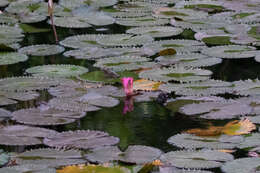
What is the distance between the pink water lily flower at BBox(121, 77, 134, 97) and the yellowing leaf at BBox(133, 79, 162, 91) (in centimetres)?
9

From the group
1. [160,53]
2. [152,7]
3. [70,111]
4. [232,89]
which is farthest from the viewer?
[152,7]

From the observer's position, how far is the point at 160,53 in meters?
3.92

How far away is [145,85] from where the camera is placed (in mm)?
3400

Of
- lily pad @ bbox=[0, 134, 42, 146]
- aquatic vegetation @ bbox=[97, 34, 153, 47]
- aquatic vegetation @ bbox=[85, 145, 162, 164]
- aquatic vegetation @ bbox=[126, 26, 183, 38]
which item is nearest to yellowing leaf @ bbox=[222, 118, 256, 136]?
aquatic vegetation @ bbox=[85, 145, 162, 164]

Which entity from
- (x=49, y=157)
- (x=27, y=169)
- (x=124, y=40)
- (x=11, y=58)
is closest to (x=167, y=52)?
(x=124, y=40)

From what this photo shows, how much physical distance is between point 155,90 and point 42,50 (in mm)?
987

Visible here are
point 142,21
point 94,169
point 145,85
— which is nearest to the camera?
point 94,169

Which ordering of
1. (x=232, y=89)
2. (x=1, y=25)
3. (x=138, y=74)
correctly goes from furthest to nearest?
1. (x=1, y=25)
2. (x=138, y=74)
3. (x=232, y=89)

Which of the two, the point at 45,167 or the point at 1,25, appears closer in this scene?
the point at 45,167

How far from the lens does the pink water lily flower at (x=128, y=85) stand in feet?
10.7

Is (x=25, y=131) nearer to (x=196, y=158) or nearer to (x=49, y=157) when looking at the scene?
(x=49, y=157)

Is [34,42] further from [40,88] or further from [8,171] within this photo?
[8,171]

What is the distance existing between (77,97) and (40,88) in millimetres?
240

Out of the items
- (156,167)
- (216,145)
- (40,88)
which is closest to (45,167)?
(156,167)
